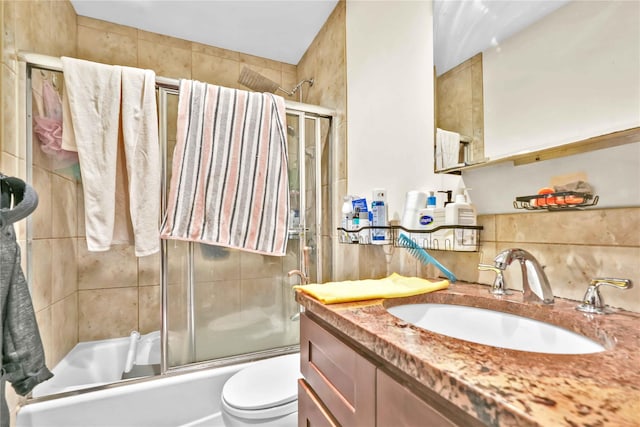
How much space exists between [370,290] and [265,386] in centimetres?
68

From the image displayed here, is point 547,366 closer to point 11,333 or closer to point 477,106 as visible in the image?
point 477,106

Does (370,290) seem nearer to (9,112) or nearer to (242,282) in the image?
(242,282)

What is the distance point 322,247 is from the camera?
69.2 inches

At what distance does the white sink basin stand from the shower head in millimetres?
1560

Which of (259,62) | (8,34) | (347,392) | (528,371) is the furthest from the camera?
(259,62)

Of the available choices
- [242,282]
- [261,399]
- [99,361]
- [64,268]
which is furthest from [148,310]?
[261,399]

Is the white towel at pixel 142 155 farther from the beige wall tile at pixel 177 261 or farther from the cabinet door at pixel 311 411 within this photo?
the cabinet door at pixel 311 411

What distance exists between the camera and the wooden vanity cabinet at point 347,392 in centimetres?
42

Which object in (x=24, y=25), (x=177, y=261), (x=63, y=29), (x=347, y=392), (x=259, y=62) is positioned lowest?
(x=347, y=392)

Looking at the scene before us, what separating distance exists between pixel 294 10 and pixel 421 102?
1.14 m

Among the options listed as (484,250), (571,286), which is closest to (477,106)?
(484,250)

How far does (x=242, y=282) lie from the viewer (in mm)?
1526

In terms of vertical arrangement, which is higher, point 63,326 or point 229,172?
point 229,172

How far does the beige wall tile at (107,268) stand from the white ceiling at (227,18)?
53.7 inches
